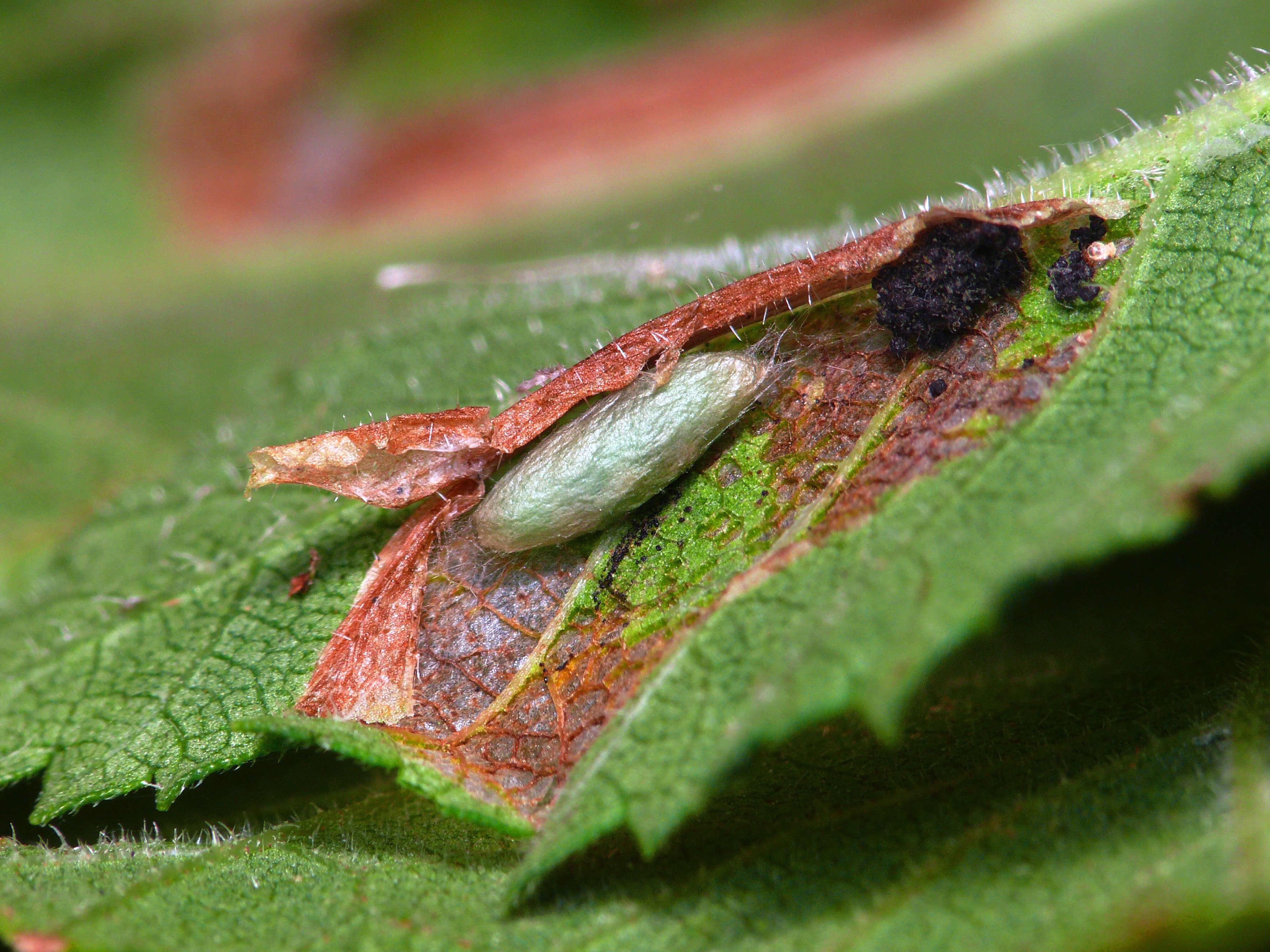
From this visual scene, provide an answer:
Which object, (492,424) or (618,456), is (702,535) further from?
(492,424)

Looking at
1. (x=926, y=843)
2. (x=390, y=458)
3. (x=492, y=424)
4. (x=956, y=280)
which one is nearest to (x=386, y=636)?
(x=390, y=458)

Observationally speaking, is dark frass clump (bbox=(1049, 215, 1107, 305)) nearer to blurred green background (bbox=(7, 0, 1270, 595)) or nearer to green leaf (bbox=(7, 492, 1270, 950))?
green leaf (bbox=(7, 492, 1270, 950))

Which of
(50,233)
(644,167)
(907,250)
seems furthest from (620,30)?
(907,250)

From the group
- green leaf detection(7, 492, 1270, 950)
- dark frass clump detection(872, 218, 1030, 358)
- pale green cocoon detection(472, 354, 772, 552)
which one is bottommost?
green leaf detection(7, 492, 1270, 950)

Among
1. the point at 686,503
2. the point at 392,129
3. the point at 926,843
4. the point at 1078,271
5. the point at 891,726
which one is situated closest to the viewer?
the point at 891,726

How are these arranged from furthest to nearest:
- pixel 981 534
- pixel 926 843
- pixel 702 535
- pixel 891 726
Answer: pixel 702 535, pixel 926 843, pixel 981 534, pixel 891 726

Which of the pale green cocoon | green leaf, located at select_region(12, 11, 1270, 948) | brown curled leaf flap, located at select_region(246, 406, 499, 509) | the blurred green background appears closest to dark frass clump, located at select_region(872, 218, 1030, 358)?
green leaf, located at select_region(12, 11, 1270, 948)
